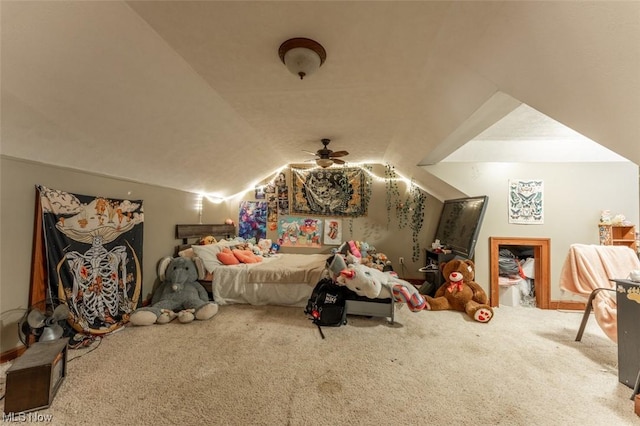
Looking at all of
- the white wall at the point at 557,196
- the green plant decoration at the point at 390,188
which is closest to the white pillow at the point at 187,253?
the green plant decoration at the point at 390,188

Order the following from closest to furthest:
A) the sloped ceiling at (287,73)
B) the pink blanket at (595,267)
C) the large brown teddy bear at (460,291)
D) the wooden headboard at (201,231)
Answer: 1. the sloped ceiling at (287,73)
2. the pink blanket at (595,267)
3. the large brown teddy bear at (460,291)
4. the wooden headboard at (201,231)

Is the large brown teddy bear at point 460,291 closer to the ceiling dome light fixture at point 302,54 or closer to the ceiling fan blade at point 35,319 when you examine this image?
the ceiling dome light fixture at point 302,54

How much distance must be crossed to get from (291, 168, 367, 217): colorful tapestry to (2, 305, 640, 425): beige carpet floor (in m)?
2.65

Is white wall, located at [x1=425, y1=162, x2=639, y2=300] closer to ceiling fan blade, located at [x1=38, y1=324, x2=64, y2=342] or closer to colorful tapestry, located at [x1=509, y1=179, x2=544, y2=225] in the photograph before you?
colorful tapestry, located at [x1=509, y1=179, x2=544, y2=225]

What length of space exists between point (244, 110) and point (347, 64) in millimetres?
1254

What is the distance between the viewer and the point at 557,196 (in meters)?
3.36

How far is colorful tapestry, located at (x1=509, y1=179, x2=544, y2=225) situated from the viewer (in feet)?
11.2

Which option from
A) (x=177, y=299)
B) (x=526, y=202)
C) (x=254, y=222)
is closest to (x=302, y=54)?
(x=177, y=299)

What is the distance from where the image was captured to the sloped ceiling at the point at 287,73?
107cm

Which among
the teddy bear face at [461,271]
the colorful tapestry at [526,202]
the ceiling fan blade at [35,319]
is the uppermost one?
the colorful tapestry at [526,202]

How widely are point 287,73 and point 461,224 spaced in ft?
10.5

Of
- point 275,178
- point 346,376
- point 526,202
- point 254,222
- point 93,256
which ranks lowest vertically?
point 346,376

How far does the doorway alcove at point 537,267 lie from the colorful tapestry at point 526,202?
0.90 feet

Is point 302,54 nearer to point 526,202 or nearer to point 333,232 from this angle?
point 526,202
